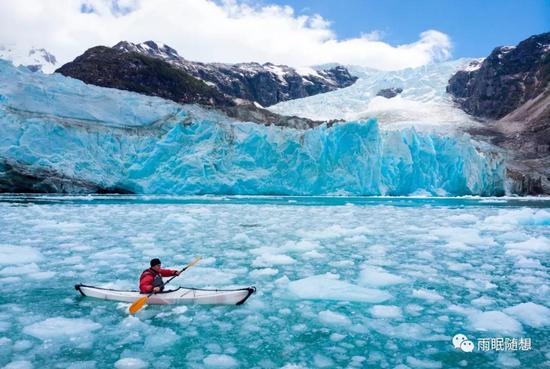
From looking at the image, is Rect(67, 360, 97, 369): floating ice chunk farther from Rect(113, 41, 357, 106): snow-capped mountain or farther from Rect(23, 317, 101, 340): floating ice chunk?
Rect(113, 41, 357, 106): snow-capped mountain

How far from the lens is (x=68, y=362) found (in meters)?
3.41

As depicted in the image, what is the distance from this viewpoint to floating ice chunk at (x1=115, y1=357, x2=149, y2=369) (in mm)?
3336

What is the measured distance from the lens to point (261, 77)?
4377 inches

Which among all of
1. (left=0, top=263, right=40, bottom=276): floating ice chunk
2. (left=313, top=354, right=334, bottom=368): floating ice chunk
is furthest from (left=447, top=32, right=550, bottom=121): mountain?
(left=313, top=354, right=334, bottom=368): floating ice chunk

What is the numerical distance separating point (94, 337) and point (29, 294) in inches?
70.7

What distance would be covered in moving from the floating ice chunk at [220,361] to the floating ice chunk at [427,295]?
260 centimetres

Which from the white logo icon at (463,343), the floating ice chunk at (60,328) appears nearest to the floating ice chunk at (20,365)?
the floating ice chunk at (60,328)

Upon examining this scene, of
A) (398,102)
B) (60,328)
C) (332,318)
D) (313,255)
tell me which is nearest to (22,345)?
(60,328)

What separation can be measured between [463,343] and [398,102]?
76.9 metres

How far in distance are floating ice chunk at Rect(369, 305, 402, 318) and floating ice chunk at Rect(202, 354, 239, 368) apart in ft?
5.66

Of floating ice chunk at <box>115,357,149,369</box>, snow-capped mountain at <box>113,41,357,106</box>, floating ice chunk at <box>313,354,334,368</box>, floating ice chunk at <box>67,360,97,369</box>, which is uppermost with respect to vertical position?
snow-capped mountain at <box>113,41,357,106</box>

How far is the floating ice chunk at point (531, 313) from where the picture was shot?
429cm

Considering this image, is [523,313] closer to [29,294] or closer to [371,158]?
[29,294]

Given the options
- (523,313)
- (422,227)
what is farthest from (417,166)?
(523,313)
